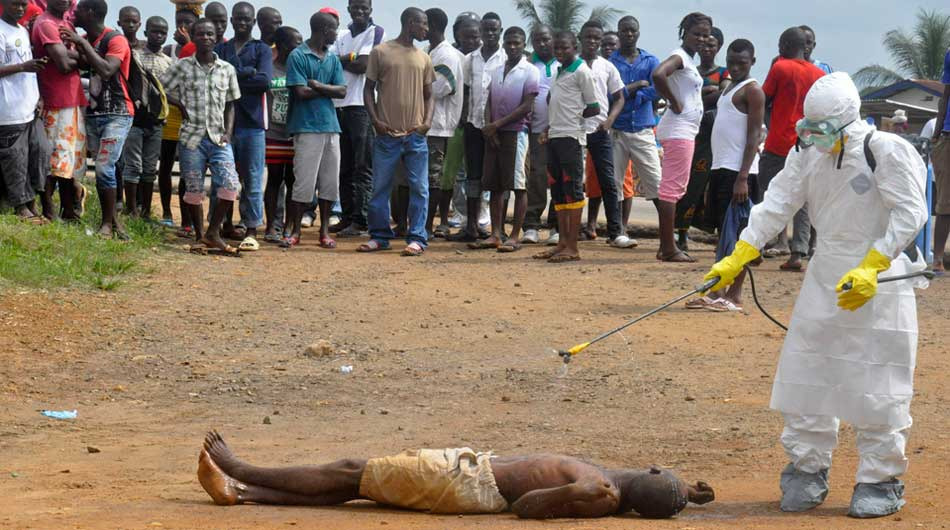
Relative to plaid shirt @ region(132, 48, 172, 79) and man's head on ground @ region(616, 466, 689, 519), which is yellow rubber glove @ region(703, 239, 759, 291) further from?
plaid shirt @ region(132, 48, 172, 79)

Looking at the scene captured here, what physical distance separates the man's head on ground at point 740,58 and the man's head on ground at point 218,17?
16.1 feet

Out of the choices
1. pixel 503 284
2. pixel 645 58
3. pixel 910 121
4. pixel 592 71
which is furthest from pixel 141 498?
pixel 910 121

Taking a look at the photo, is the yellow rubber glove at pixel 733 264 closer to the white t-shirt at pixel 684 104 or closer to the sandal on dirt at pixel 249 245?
the white t-shirt at pixel 684 104

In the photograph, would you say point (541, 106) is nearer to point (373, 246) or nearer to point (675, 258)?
point (675, 258)

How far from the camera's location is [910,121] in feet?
102

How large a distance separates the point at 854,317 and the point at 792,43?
19.4 feet

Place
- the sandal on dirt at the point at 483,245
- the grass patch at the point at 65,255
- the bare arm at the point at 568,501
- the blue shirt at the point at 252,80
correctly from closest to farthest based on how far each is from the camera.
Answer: the bare arm at the point at 568,501 < the grass patch at the point at 65,255 < the blue shirt at the point at 252,80 < the sandal on dirt at the point at 483,245

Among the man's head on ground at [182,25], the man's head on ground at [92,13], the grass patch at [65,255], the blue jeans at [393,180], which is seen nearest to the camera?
the grass patch at [65,255]

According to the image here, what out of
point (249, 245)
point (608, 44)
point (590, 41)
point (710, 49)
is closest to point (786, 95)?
point (710, 49)

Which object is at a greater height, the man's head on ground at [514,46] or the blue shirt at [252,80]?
the man's head on ground at [514,46]

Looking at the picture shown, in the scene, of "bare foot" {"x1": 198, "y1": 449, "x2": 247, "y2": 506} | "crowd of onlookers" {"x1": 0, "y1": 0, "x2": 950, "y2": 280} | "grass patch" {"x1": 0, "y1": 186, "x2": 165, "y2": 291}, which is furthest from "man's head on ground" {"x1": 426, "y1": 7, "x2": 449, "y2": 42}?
"bare foot" {"x1": 198, "y1": 449, "x2": 247, "y2": 506}

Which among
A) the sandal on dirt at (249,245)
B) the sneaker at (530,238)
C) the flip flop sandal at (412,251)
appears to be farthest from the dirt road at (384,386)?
the sneaker at (530,238)

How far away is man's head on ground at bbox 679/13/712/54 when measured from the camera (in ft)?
38.3

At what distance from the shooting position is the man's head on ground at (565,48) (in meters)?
11.9
